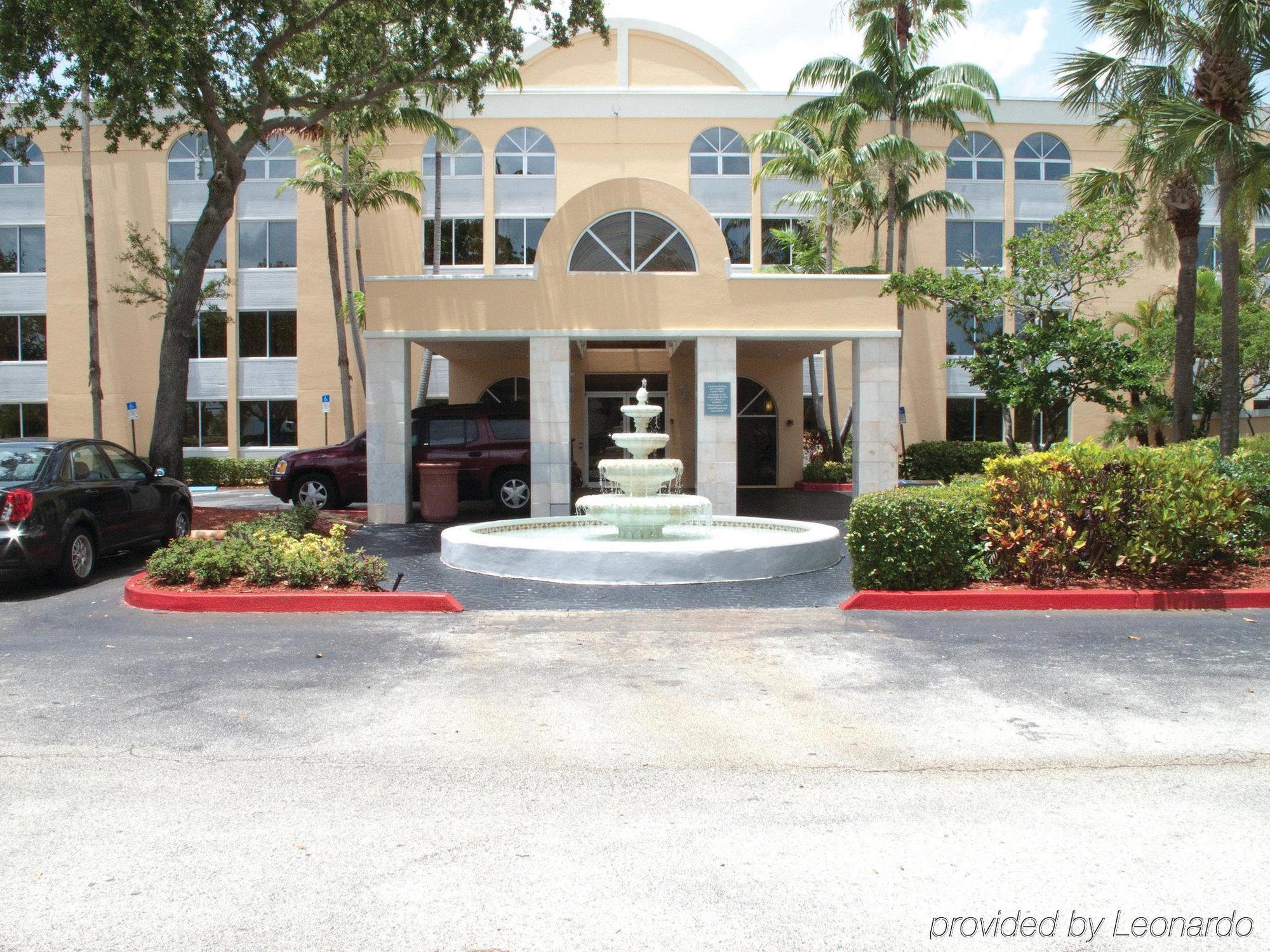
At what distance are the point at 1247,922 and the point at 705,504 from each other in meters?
9.15

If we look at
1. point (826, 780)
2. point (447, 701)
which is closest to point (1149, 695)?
point (826, 780)

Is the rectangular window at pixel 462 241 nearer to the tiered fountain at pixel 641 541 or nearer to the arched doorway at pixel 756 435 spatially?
the arched doorway at pixel 756 435

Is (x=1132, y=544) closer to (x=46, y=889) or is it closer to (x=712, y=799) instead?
(x=712, y=799)

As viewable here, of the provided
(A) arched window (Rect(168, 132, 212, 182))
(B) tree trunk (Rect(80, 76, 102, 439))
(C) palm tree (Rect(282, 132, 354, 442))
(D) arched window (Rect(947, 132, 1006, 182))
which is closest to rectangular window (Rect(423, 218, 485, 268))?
(C) palm tree (Rect(282, 132, 354, 442))

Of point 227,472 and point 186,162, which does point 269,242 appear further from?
point 227,472

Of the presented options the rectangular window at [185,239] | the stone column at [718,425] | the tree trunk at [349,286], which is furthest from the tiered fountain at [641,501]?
the rectangular window at [185,239]

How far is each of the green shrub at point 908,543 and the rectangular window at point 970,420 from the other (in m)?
21.6

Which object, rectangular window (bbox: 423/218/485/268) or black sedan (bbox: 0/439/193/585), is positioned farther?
rectangular window (bbox: 423/218/485/268)

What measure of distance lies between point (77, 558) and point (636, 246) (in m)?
9.94

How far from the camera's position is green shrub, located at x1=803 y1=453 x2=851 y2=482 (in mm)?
25562

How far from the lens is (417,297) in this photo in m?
16.7

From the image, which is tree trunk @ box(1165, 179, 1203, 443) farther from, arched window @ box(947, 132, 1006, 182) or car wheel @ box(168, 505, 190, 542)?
car wheel @ box(168, 505, 190, 542)

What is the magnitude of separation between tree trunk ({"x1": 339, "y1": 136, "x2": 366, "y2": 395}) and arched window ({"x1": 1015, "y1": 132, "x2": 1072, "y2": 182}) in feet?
65.1

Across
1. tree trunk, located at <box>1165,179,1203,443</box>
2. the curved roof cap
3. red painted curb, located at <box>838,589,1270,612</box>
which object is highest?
the curved roof cap
